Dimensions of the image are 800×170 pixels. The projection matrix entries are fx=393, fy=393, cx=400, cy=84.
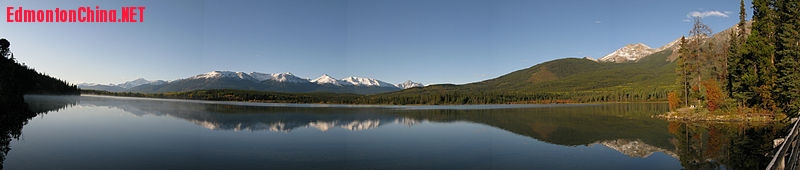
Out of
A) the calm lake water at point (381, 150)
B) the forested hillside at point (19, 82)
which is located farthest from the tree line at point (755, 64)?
the forested hillside at point (19, 82)

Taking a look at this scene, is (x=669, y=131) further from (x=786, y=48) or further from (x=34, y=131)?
(x=34, y=131)

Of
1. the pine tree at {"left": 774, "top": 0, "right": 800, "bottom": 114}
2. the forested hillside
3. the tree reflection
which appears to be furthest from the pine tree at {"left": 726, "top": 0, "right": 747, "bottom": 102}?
the forested hillside

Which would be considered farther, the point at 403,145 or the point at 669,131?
the point at 669,131

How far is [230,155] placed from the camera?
742 inches

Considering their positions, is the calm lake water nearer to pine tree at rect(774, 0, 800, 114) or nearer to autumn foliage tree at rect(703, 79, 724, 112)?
pine tree at rect(774, 0, 800, 114)

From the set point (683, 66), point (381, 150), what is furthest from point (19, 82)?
point (683, 66)

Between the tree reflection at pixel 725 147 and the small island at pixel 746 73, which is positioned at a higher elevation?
the small island at pixel 746 73

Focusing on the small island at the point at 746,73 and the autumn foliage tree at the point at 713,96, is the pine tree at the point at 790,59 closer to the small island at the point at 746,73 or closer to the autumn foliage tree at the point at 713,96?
the small island at the point at 746,73

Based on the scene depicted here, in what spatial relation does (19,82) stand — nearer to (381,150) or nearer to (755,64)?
(381,150)

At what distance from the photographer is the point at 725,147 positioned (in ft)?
66.9

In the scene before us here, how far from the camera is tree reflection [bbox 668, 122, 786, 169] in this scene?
16.3 meters

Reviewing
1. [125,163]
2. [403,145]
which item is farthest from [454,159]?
A: [125,163]

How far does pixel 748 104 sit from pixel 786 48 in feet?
32.1

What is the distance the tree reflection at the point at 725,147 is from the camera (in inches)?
641
